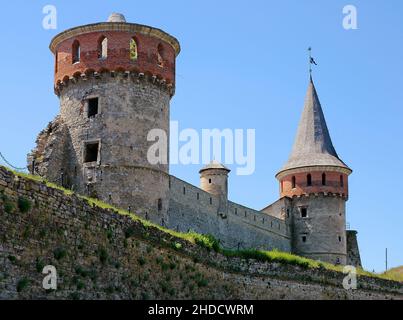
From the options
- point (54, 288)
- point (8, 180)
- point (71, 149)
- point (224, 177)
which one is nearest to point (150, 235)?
point (54, 288)

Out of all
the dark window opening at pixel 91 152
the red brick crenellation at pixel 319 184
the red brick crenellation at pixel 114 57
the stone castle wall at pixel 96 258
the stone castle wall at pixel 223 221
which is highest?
the red brick crenellation at pixel 114 57

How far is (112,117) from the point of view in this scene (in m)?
30.8

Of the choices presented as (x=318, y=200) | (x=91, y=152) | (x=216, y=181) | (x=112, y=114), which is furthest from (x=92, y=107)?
(x=318, y=200)

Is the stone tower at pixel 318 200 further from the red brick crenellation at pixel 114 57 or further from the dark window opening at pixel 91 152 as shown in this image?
the dark window opening at pixel 91 152

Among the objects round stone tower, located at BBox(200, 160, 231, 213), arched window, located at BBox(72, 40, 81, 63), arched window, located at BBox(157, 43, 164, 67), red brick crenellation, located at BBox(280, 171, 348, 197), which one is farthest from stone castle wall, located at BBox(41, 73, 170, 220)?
red brick crenellation, located at BBox(280, 171, 348, 197)

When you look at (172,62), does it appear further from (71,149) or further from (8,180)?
(8,180)

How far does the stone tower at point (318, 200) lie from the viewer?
1967 inches

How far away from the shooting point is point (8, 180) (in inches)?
654

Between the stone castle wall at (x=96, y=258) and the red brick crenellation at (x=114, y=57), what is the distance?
8.43 metres

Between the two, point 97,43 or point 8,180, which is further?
point 97,43

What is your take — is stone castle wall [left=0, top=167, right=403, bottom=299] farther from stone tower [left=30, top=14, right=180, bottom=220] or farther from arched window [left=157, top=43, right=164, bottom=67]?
arched window [left=157, top=43, right=164, bottom=67]

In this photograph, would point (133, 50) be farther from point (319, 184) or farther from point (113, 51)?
point (319, 184)

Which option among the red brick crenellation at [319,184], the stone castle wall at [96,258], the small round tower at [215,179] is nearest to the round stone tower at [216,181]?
the small round tower at [215,179]
